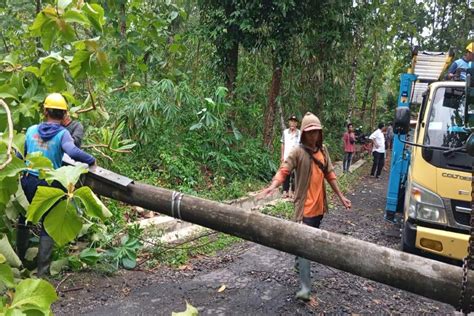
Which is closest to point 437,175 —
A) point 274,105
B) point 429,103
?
point 429,103

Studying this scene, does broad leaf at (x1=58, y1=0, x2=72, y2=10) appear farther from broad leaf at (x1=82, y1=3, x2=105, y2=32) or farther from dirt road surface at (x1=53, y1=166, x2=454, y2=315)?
dirt road surface at (x1=53, y1=166, x2=454, y2=315)

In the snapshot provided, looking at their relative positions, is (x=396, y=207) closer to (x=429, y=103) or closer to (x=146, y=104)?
(x=429, y=103)

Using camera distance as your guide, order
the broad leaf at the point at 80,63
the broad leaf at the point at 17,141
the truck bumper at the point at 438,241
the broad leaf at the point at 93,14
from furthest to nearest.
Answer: the truck bumper at the point at 438,241 < the broad leaf at the point at 80,63 < the broad leaf at the point at 93,14 < the broad leaf at the point at 17,141

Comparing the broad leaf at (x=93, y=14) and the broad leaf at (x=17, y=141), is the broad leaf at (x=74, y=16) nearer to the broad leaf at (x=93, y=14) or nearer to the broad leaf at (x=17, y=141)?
the broad leaf at (x=93, y=14)

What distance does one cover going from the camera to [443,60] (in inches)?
314

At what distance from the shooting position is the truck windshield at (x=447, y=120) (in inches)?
196

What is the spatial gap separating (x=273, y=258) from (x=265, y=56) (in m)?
7.14

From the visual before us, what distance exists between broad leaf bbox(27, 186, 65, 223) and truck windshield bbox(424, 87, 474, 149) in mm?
4414

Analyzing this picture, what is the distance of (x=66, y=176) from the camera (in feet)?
5.59

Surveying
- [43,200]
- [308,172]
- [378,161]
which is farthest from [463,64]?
[378,161]

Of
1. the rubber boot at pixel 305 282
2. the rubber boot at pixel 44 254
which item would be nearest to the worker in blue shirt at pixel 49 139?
the rubber boot at pixel 44 254

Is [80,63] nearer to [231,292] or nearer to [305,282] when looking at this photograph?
[231,292]

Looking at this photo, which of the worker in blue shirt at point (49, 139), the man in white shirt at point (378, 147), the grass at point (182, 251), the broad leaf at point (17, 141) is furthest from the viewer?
the man in white shirt at point (378, 147)

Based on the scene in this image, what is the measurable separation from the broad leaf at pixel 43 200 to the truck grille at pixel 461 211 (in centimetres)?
416
